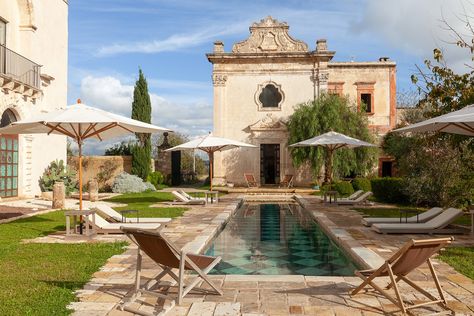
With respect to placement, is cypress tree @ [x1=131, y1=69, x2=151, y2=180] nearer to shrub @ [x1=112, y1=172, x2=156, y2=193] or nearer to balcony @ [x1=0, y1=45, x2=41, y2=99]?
shrub @ [x1=112, y1=172, x2=156, y2=193]

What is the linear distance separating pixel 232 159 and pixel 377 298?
2220 centimetres

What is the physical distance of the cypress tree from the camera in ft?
81.8

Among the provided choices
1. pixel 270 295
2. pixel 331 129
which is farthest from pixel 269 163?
pixel 270 295

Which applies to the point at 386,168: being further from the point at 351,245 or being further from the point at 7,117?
the point at 351,245

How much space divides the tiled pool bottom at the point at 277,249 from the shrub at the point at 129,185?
1050cm

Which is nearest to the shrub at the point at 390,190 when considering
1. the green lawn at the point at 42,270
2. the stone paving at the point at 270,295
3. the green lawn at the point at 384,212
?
the green lawn at the point at 384,212

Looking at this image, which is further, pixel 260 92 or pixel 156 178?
pixel 260 92

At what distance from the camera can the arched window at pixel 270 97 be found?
27.0m

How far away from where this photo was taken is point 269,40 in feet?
88.2

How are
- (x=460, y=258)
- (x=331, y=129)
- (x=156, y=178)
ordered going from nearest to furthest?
(x=460, y=258) < (x=331, y=129) < (x=156, y=178)

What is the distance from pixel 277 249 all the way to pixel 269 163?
61.9 feet

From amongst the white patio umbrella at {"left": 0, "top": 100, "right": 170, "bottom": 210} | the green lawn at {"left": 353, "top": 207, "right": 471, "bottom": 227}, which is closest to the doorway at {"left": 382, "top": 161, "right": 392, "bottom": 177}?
the green lawn at {"left": 353, "top": 207, "right": 471, "bottom": 227}

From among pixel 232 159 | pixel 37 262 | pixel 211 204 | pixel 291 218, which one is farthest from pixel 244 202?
pixel 37 262

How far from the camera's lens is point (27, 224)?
35.7ft
